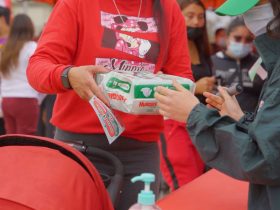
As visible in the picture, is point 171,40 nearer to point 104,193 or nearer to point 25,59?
point 104,193

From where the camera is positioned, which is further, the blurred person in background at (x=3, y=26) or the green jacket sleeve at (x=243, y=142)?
the blurred person in background at (x=3, y=26)

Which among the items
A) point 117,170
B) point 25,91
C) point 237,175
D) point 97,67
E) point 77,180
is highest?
point 97,67

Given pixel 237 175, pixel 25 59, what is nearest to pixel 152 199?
pixel 237 175

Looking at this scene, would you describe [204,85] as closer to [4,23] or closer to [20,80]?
[20,80]

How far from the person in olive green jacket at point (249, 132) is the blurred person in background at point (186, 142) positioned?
231cm

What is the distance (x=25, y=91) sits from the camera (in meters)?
6.25

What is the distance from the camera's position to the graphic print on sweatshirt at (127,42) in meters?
2.35

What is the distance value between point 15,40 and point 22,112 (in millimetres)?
804

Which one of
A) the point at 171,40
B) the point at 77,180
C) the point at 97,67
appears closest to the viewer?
the point at 77,180

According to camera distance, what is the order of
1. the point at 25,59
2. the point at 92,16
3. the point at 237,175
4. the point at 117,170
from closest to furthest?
1. the point at 237,175
2. the point at 117,170
3. the point at 92,16
4. the point at 25,59

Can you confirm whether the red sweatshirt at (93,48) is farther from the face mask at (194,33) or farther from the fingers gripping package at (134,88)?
the face mask at (194,33)

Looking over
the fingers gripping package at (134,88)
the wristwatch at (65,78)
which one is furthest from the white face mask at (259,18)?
the wristwatch at (65,78)

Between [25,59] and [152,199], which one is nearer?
[152,199]

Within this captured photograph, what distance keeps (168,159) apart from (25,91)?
8.37 feet
